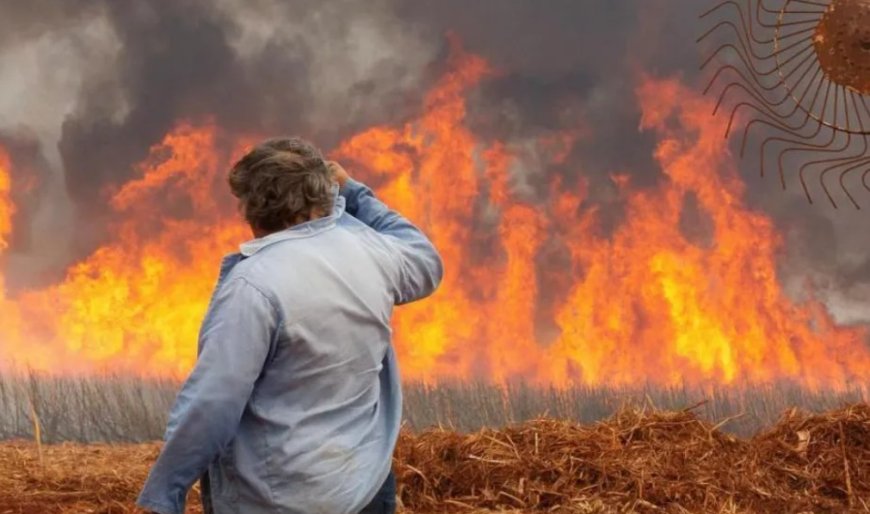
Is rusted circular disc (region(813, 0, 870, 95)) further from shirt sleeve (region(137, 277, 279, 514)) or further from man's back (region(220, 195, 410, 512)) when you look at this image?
shirt sleeve (region(137, 277, 279, 514))

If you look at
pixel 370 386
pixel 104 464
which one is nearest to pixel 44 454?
pixel 104 464

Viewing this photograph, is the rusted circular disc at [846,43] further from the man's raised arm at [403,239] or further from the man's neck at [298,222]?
the man's neck at [298,222]

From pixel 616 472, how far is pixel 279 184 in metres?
3.64

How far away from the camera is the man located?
2.12 meters

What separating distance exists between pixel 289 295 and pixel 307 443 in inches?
13.2

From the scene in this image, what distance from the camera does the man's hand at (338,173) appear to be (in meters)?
2.54

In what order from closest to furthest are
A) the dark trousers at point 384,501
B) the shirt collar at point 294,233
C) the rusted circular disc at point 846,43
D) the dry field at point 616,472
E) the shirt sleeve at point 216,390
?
1. the shirt sleeve at point 216,390
2. the shirt collar at point 294,233
3. the dark trousers at point 384,501
4. the rusted circular disc at point 846,43
5. the dry field at point 616,472

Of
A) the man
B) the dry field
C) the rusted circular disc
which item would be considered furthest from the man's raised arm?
the rusted circular disc

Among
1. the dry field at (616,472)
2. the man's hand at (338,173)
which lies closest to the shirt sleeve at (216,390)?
the man's hand at (338,173)

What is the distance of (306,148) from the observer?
2.31 m

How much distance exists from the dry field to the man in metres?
2.86

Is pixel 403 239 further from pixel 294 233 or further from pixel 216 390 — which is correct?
pixel 216 390

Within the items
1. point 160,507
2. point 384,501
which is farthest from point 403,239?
point 160,507

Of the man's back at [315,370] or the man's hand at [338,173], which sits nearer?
the man's back at [315,370]
